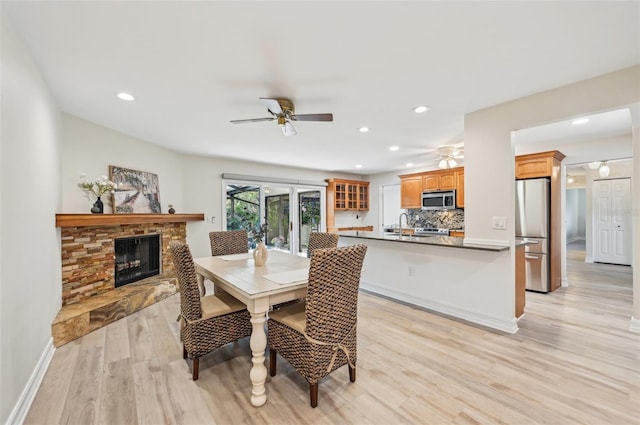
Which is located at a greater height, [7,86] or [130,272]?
[7,86]

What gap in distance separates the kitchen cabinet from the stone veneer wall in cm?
442

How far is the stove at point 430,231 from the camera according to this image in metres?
5.79

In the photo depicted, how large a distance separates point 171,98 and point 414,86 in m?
2.31

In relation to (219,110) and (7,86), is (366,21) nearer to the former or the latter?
(219,110)

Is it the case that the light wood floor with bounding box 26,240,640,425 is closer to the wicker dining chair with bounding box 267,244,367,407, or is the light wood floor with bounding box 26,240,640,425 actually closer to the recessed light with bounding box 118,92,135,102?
the wicker dining chair with bounding box 267,244,367,407

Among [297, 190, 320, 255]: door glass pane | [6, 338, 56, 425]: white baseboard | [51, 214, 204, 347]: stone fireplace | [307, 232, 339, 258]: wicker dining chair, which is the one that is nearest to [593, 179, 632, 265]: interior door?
[297, 190, 320, 255]: door glass pane

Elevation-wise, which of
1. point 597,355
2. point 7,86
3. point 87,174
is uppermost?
point 7,86

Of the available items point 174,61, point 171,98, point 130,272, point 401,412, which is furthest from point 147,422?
point 130,272

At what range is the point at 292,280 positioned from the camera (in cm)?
197

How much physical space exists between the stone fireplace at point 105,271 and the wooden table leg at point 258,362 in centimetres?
214

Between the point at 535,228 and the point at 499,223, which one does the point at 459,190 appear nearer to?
the point at 535,228

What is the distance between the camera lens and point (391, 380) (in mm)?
1951

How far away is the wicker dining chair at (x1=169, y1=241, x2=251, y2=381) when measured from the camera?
6.38 feet

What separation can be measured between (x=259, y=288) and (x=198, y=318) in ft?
2.00
